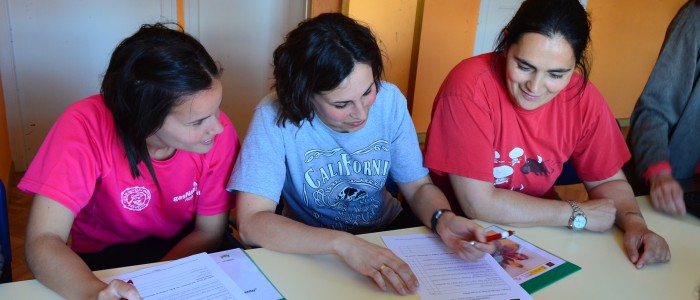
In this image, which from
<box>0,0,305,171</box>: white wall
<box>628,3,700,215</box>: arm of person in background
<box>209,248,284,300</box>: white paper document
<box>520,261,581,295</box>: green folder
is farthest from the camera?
<box>0,0,305,171</box>: white wall

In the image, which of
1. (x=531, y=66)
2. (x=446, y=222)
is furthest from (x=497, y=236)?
(x=531, y=66)

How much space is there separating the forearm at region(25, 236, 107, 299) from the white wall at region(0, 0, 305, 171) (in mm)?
2203

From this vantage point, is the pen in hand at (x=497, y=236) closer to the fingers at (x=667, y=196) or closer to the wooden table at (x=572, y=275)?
the wooden table at (x=572, y=275)

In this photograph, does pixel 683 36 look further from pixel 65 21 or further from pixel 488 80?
pixel 65 21

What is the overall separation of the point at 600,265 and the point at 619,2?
3.86 metres

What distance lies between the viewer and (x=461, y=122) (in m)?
1.53

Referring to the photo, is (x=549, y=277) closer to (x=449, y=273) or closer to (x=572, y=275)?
(x=572, y=275)

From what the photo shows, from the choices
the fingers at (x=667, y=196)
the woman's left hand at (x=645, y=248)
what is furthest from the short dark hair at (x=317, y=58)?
the fingers at (x=667, y=196)

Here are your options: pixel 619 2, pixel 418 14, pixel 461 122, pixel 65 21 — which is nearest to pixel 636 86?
pixel 619 2

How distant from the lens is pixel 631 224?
147 cm

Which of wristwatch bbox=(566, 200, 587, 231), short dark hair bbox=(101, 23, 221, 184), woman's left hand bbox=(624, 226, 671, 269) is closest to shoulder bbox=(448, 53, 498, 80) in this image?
wristwatch bbox=(566, 200, 587, 231)

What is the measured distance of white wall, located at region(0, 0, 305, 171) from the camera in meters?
2.92

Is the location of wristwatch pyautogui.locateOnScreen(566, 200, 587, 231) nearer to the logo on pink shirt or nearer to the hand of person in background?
the hand of person in background

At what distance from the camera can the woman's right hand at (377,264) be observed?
1.13m
